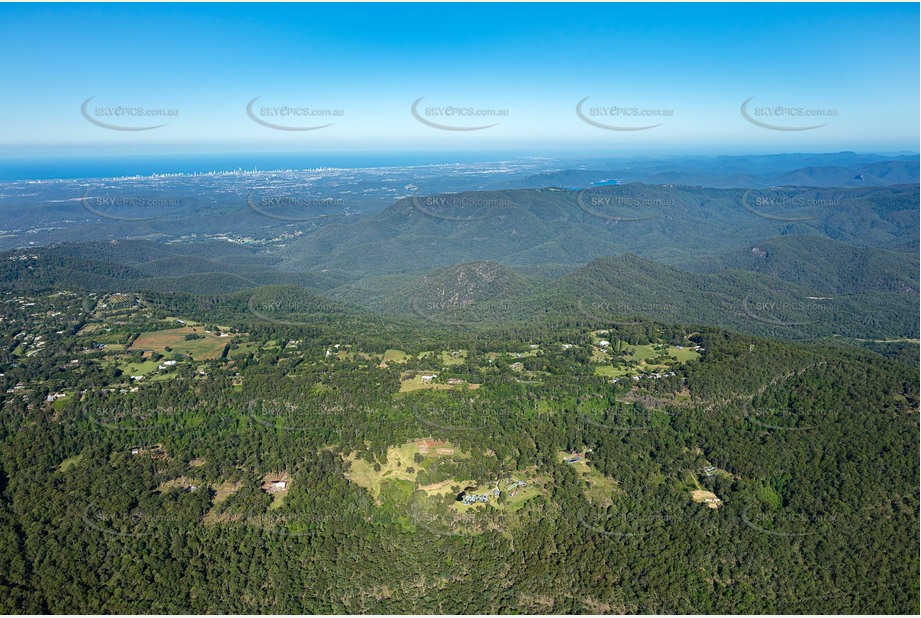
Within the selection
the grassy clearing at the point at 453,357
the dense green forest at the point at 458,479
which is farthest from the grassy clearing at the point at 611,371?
the grassy clearing at the point at 453,357

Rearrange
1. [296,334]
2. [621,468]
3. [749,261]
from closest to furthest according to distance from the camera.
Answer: [621,468]
[296,334]
[749,261]

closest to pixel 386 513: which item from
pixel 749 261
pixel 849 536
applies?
pixel 849 536

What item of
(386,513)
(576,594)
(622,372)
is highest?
(622,372)

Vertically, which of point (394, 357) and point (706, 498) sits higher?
point (394, 357)

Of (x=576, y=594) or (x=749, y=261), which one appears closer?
(x=576, y=594)

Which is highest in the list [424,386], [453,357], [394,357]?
[394,357]

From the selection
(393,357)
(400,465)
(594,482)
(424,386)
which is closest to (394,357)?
(393,357)

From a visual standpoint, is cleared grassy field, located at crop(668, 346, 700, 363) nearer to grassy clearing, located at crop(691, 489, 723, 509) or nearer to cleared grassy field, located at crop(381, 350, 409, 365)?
grassy clearing, located at crop(691, 489, 723, 509)

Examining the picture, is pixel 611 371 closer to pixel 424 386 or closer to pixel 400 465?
pixel 424 386

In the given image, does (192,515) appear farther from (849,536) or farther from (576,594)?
(849,536)
